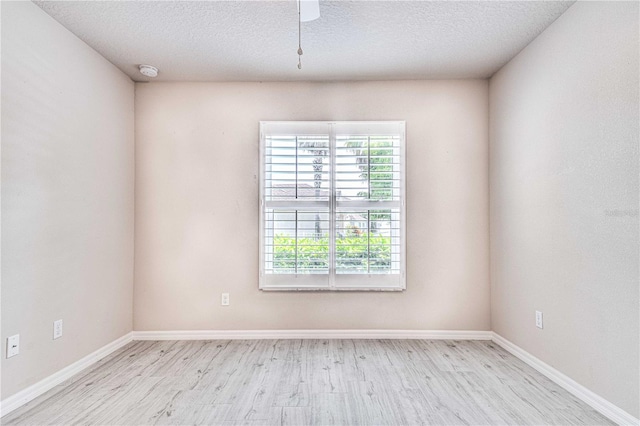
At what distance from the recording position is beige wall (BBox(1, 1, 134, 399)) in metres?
1.96

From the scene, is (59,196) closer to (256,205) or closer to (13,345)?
(13,345)

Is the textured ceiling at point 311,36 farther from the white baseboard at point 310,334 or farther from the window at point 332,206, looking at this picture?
the white baseboard at point 310,334

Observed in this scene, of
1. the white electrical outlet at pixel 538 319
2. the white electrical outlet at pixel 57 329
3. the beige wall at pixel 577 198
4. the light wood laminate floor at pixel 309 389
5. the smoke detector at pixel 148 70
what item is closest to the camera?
the beige wall at pixel 577 198

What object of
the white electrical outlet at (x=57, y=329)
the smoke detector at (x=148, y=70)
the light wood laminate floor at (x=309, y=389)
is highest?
the smoke detector at (x=148, y=70)

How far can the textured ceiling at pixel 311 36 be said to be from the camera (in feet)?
6.98

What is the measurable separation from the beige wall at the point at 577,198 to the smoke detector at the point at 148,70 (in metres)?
3.24

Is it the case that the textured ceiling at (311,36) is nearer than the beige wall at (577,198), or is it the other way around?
the beige wall at (577,198)

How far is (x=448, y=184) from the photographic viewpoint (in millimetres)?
3158

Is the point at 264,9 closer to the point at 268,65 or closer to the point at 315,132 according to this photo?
the point at 268,65

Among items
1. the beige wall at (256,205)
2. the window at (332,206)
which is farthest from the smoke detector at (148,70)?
the window at (332,206)

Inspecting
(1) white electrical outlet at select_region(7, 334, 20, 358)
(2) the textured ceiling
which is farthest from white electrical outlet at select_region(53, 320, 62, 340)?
(2) the textured ceiling

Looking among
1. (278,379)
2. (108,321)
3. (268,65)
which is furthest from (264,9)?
(108,321)

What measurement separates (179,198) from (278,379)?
1.97 meters

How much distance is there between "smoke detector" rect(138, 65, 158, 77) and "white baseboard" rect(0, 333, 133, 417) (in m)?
2.50
